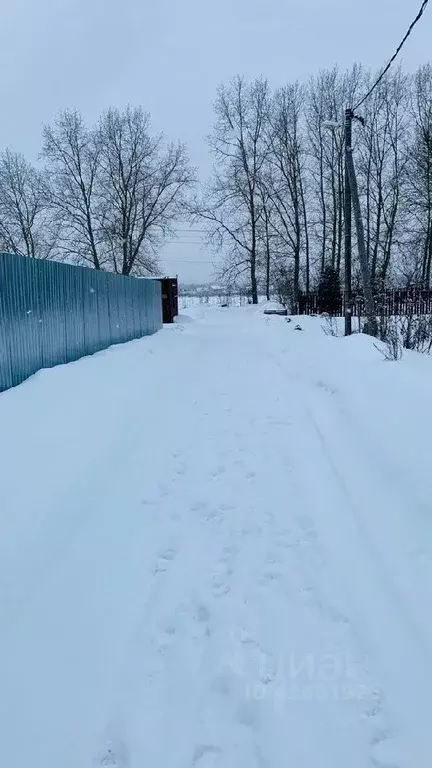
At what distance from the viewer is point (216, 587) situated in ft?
8.91

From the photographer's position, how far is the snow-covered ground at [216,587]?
6.05ft

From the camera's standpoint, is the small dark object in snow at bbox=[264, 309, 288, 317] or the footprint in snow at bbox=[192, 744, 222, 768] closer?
the footprint in snow at bbox=[192, 744, 222, 768]

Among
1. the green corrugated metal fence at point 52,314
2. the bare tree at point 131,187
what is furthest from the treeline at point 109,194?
the green corrugated metal fence at point 52,314

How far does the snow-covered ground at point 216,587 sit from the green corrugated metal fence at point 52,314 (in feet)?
2.93

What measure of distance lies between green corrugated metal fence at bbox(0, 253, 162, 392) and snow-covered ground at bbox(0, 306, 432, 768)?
893 mm

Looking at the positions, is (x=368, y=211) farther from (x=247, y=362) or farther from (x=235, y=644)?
(x=235, y=644)

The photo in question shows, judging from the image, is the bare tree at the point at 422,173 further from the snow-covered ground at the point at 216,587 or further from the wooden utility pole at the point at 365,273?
the snow-covered ground at the point at 216,587

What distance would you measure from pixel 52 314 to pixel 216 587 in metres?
5.92

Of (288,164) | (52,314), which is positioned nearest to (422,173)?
(288,164)

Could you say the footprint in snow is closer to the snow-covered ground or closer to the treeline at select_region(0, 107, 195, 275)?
the snow-covered ground

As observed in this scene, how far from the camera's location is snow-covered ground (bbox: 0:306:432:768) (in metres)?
1.84

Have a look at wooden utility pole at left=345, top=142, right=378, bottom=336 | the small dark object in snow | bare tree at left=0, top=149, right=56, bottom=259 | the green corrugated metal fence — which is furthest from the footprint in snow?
bare tree at left=0, top=149, right=56, bottom=259

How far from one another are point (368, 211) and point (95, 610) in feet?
111

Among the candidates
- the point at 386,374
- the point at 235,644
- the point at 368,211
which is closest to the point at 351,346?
the point at 386,374
